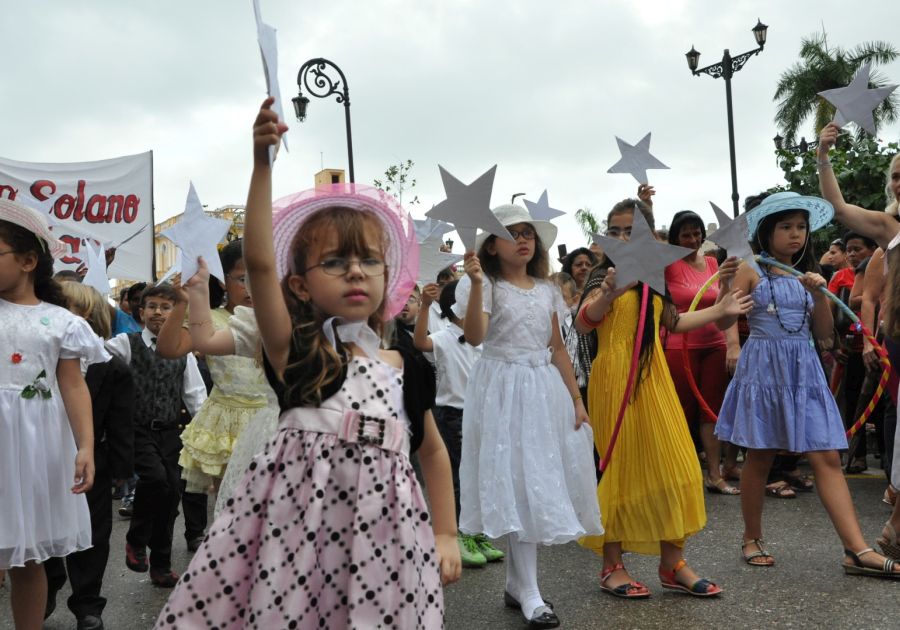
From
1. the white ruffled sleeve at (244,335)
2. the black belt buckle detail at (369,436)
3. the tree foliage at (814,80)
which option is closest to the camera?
the black belt buckle detail at (369,436)

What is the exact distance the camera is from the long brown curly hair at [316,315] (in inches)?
90.5

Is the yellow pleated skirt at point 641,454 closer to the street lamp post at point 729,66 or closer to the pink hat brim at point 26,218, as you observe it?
the pink hat brim at point 26,218

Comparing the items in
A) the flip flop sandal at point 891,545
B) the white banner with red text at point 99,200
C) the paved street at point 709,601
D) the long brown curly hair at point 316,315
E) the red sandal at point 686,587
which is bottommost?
the paved street at point 709,601

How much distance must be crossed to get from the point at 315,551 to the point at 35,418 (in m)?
2.08

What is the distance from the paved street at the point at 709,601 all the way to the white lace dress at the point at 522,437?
1.38 ft

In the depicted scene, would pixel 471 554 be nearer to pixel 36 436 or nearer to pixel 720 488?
pixel 720 488

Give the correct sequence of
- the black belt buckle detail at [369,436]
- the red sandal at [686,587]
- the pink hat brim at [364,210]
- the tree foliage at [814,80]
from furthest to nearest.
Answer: the tree foliage at [814,80] < the red sandal at [686,587] < the pink hat brim at [364,210] < the black belt buckle detail at [369,436]

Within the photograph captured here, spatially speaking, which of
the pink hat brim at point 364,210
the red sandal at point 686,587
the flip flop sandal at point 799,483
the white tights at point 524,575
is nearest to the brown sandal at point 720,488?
the flip flop sandal at point 799,483

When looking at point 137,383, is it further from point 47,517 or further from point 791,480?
point 791,480

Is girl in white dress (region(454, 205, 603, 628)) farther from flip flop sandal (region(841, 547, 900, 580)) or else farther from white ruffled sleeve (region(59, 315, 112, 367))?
white ruffled sleeve (region(59, 315, 112, 367))

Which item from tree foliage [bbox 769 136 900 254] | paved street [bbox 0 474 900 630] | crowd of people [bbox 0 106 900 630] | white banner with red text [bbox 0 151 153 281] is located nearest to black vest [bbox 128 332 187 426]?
crowd of people [bbox 0 106 900 630]

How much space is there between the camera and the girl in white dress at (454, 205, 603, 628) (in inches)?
168

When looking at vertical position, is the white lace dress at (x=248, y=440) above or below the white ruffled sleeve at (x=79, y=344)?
below

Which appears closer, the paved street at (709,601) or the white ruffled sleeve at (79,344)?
the white ruffled sleeve at (79,344)
